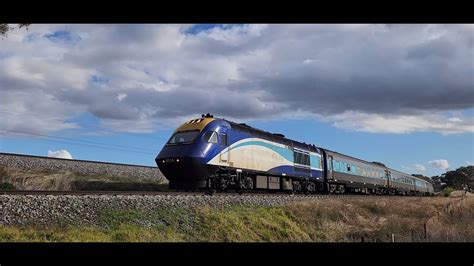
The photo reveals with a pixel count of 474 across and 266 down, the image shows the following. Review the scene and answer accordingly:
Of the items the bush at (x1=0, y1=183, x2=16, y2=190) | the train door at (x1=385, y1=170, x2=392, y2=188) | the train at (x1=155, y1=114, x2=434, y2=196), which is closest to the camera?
the train at (x1=155, y1=114, x2=434, y2=196)

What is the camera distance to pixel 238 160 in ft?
66.4

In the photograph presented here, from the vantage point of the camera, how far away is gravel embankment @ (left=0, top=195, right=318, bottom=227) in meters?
11.1

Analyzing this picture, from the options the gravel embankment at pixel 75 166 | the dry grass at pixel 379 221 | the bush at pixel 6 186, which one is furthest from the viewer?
the gravel embankment at pixel 75 166

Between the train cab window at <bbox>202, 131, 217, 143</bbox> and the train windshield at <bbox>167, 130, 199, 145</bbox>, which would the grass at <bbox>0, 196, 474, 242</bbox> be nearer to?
the train cab window at <bbox>202, 131, 217, 143</bbox>

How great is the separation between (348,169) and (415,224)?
16.0m

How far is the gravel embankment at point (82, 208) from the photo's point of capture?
11.1 metres

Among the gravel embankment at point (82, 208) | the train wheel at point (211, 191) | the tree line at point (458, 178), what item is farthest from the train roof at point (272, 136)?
the tree line at point (458, 178)

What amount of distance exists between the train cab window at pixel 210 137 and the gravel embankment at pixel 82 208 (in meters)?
3.66

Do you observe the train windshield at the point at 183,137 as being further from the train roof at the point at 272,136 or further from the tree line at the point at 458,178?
the tree line at the point at 458,178

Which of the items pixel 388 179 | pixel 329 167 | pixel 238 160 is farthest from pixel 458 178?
pixel 238 160

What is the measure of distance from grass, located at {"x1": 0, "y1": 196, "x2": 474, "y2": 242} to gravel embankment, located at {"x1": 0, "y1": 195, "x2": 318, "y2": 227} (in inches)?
3.7

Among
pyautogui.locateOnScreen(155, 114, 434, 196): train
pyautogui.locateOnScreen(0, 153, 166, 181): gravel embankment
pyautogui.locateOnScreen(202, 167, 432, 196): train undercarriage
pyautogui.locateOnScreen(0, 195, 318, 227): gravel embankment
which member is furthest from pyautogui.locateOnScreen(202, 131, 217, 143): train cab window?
pyautogui.locateOnScreen(0, 153, 166, 181): gravel embankment

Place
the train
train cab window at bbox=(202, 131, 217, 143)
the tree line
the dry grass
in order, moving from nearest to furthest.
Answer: the dry grass < the train < train cab window at bbox=(202, 131, 217, 143) < the tree line
